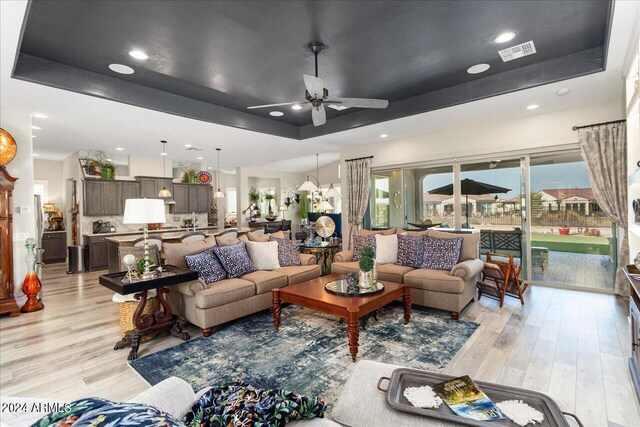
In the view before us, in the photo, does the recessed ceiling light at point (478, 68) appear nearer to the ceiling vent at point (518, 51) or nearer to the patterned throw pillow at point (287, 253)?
the ceiling vent at point (518, 51)

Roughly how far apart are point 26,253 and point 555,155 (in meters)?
7.89

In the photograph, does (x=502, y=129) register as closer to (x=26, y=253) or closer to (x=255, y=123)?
(x=255, y=123)

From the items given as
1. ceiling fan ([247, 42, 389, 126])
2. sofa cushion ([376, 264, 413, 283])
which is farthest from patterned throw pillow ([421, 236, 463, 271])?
ceiling fan ([247, 42, 389, 126])

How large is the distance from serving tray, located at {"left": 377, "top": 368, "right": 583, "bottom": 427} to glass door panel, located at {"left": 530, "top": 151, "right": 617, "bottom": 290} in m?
4.38

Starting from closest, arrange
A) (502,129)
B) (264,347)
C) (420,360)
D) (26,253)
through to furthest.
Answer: (420,360)
(264,347)
(26,253)
(502,129)

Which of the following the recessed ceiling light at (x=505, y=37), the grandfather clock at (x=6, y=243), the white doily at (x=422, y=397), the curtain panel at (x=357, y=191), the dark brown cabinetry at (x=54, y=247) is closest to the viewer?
the white doily at (x=422, y=397)

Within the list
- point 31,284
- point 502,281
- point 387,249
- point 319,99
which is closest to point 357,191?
point 387,249

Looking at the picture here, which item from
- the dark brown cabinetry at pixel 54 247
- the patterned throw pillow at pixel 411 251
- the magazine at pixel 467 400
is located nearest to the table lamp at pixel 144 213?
the magazine at pixel 467 400

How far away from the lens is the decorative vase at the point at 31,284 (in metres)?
4.21

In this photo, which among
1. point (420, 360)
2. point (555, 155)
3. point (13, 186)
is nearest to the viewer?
point (420, 360)

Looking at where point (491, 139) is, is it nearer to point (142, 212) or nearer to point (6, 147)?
point (142, 212)

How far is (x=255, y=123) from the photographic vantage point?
5605mm

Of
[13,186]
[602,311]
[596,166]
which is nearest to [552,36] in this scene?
[596,166]

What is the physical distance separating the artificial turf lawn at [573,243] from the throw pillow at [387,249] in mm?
2427
